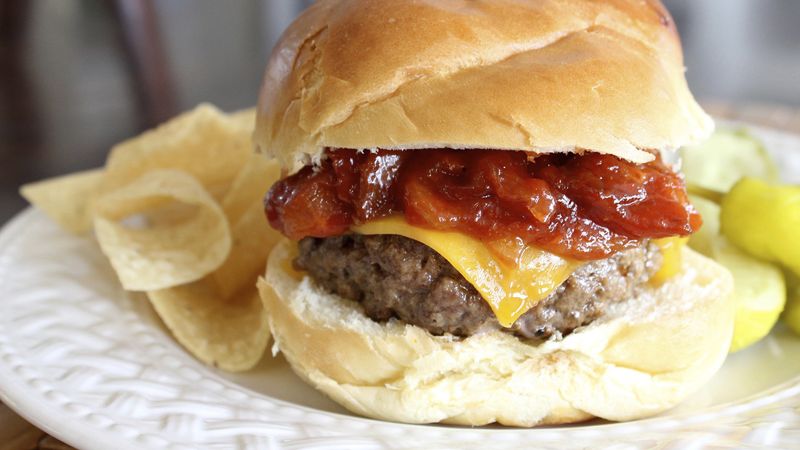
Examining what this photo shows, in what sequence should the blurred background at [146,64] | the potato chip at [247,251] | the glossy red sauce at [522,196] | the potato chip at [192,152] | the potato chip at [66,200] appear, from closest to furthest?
the glossy red sauce at [522,196], the potato chip at [247,251], the potato chip at [66,200], the potato chip at [192,152], the blurred background at [146,64]

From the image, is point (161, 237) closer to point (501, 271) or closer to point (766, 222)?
point (501, 271)

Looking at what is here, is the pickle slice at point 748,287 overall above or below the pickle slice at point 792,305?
above

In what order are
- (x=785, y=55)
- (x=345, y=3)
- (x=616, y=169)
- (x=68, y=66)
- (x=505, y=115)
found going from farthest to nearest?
(x=785, y=55) → (x=68, y=66) → (x=345, y=3) → (x=616, y=169) → (x=505, y=115)

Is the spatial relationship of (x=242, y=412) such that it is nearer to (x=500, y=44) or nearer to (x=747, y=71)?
(x=500, y=44)

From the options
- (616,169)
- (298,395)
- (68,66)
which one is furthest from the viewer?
(68,66)

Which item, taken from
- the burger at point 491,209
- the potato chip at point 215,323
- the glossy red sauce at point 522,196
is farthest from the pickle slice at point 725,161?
the potato chip at point 215,323

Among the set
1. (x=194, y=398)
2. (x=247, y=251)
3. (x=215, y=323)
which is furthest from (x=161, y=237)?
(x=194, y=398)

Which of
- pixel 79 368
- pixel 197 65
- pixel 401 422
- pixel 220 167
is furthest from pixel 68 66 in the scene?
pixel 401 422

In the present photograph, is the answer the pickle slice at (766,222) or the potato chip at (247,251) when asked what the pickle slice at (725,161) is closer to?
the pickle slice at (766,222)
